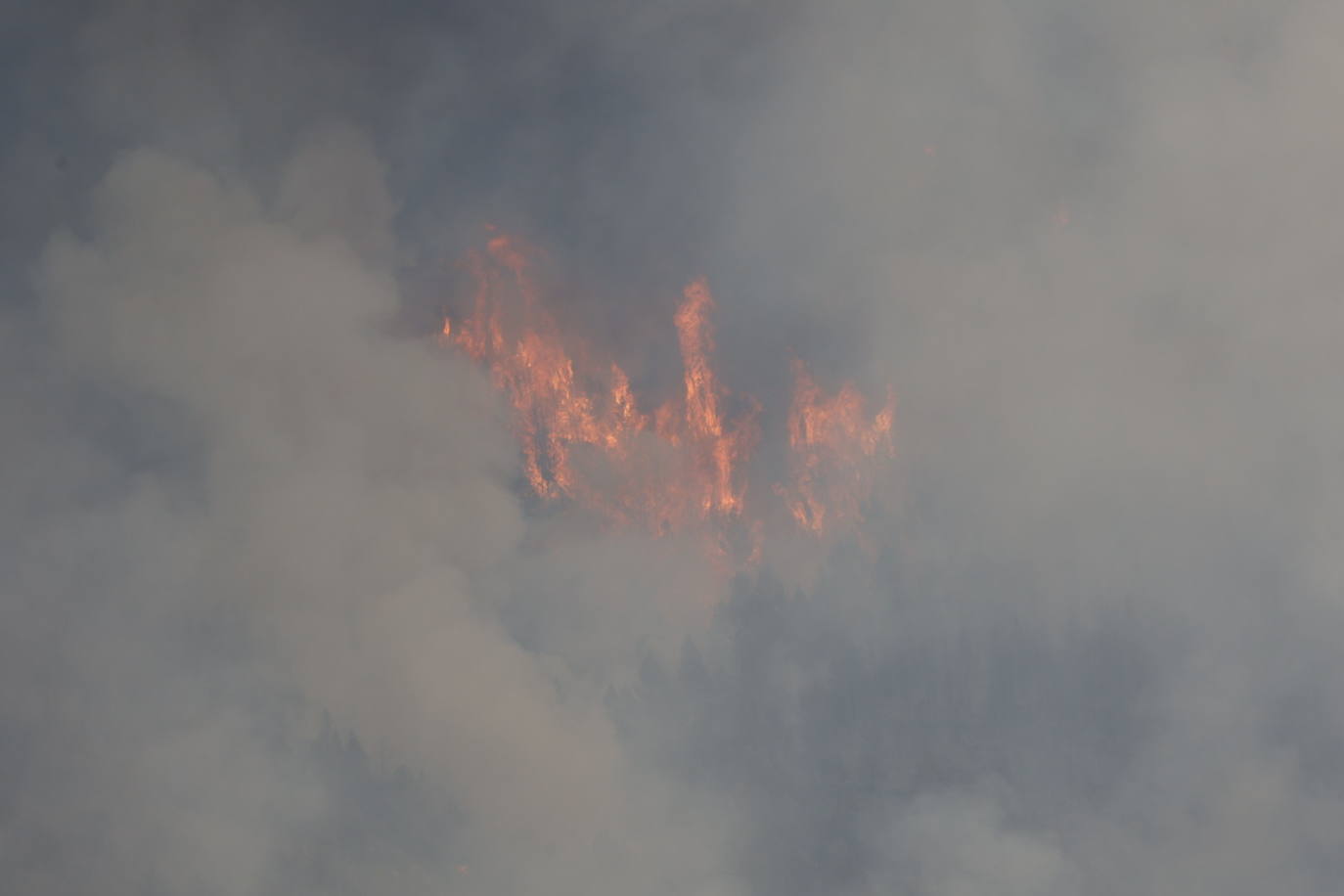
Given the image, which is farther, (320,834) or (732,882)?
(732,882)

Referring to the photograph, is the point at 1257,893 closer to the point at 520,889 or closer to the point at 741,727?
the point at 741,727

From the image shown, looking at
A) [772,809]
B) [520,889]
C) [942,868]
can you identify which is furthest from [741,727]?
[520,889]

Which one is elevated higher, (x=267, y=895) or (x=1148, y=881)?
(x=1148, y=881)

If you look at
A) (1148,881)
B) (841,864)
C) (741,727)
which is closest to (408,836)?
(741,727)

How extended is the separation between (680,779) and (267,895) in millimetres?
24406

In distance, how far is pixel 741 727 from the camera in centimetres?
7750

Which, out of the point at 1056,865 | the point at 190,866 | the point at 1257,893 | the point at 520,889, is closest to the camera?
the point at 190,866

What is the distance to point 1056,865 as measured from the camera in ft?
241

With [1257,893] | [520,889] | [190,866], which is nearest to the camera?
[190,866]

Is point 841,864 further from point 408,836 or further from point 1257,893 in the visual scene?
point 408,836

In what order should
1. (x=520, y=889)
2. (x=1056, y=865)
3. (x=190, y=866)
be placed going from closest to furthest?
(x=190, y=866)
(x=520, y=889)
(x=1056, y=865)

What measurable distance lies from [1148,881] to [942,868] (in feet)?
40.2

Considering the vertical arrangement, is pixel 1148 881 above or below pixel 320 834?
above

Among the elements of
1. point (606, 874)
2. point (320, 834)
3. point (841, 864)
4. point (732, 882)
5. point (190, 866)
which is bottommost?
point (190, 866)
